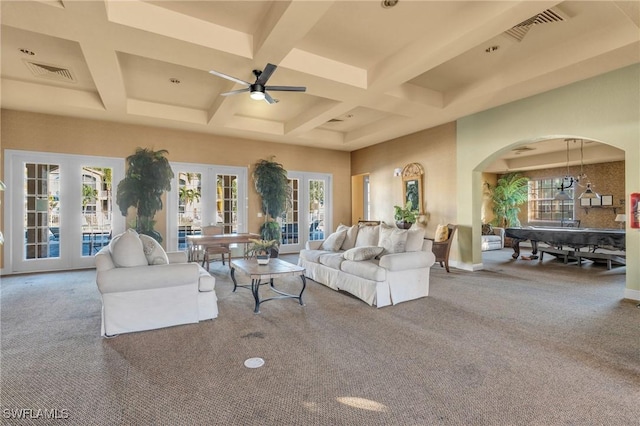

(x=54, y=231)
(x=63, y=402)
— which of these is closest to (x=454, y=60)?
(x=63, y=402)

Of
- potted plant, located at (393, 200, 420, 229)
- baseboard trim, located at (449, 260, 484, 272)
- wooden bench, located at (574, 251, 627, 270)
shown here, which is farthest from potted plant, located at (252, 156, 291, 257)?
wooden bench, located at (574, 251, 627, 270)

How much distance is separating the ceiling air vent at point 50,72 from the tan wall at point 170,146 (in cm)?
149

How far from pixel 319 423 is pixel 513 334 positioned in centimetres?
227

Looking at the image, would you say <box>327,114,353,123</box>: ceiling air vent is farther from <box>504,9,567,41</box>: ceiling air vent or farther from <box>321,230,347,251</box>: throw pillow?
<box>504,9,567,41</box>: ceiling air vent

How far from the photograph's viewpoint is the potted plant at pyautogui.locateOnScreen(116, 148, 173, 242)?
6.32 metres

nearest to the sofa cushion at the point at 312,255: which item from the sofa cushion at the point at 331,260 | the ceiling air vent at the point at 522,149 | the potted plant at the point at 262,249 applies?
the sofa cushion at the point at 331,260

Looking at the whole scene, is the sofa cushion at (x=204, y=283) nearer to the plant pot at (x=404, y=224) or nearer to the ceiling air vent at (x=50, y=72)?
the ceiling air vent at (x=50, y=72)

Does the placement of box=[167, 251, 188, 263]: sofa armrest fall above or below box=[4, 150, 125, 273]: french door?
below

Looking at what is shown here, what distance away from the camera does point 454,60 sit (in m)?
4.41

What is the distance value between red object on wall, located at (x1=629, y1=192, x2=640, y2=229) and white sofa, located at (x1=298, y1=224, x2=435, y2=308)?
99.4 inches

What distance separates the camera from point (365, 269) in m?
4.10

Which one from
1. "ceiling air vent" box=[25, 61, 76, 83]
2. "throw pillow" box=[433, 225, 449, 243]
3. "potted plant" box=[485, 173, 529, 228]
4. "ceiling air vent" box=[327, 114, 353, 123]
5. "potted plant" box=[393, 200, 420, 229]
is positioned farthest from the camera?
"potted plant" box=[485, 173, 529, 228]

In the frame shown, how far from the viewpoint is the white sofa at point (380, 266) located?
396 centimetres

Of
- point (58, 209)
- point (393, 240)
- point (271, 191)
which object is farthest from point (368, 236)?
point (58, 209)
